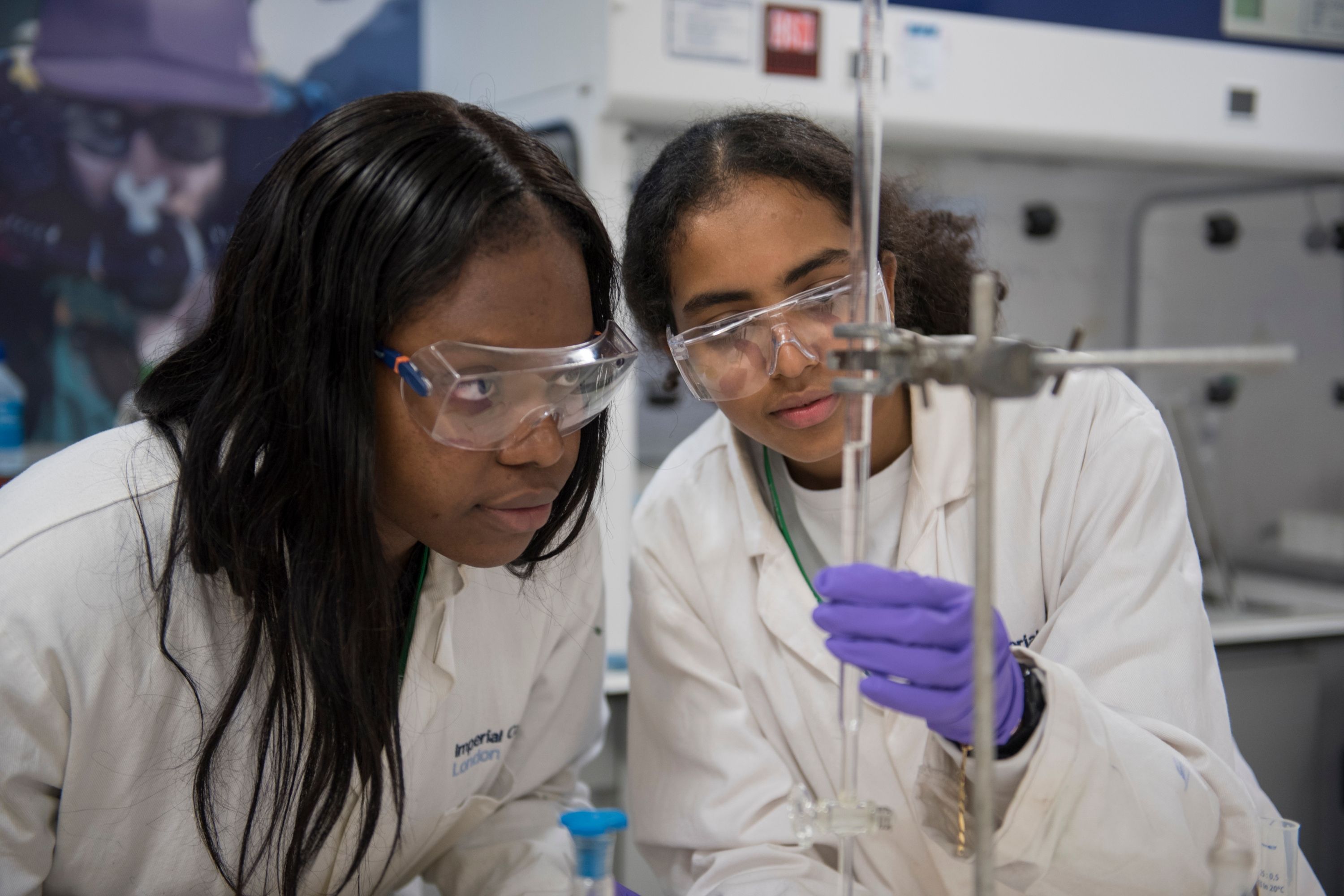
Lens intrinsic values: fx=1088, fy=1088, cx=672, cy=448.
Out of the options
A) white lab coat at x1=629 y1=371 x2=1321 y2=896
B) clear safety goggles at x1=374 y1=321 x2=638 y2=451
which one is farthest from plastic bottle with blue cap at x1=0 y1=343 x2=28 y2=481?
clear safety goggles at x1=374 y1=321 x2=638 y2=451

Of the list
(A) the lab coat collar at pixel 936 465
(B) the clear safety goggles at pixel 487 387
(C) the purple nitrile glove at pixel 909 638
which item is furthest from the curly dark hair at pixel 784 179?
(C) the purple nitrile glove at pixel 909 638

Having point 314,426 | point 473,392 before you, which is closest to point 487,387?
point 473,392

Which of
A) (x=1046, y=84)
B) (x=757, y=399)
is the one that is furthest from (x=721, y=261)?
(x=1046, y=84)

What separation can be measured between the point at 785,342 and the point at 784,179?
23 centimetres

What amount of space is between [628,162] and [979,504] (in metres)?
1.80

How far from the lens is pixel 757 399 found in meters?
1.35

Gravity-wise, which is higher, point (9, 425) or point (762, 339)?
point (762, 339)

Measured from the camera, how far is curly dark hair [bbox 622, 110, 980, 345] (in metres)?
1.38

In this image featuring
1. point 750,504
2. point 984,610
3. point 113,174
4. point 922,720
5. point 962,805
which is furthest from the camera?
point 113,174

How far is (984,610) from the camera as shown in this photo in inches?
29.4

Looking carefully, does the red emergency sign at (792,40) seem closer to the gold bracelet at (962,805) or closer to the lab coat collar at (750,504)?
the lab coat collar at (750,504)

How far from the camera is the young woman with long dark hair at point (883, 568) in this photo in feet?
3.40

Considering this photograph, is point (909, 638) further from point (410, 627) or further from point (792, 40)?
point (792, 40)

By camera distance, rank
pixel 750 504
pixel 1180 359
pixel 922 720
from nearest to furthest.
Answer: pixel 1180 359 → pixel 922 720 → pixel 750 504
